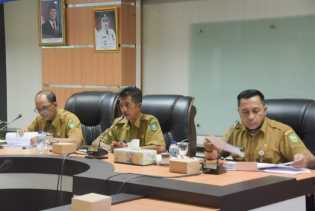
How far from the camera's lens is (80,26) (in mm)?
5762

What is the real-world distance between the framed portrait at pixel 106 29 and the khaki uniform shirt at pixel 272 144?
9.01ft

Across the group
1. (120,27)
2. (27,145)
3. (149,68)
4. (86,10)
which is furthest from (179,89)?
(27,145)

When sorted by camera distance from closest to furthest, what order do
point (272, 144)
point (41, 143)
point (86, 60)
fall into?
point (272, 144), point (41, 143), point (86, 60)

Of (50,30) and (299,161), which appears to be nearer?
(299,161)

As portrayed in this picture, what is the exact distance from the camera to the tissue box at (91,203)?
1723mm

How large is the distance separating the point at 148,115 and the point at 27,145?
2.87ft

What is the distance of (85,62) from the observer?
18.9 ft

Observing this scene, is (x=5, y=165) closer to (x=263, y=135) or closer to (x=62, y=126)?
(x=62, y=126)

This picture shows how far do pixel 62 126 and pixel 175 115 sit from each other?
931mm

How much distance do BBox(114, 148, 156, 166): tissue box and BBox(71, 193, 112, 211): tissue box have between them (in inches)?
36.0

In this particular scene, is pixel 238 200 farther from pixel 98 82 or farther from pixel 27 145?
pixel 98 82

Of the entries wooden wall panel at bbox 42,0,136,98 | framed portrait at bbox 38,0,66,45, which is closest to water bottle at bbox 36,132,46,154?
wooden wall panel at bbox 42,0,136,98

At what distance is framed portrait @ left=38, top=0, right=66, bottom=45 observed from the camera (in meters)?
5.83

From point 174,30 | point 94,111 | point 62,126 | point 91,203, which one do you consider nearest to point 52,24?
point 174,30
